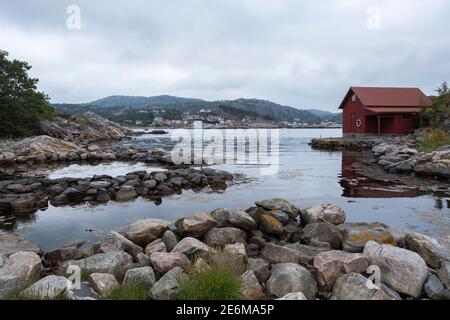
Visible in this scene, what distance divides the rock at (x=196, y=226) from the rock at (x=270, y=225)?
4.06 feet

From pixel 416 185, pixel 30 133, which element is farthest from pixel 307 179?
pixel 30 133

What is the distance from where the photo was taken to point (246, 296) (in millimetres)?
4664

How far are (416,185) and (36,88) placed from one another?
4304 centimetres

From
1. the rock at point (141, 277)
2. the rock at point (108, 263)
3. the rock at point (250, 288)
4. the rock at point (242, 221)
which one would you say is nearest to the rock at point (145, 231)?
the rock at point (108, 263)

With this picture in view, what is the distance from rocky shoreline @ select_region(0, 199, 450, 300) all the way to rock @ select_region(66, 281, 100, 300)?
0.04 feet

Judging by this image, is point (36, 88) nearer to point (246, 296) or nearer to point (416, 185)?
point (416, 185)

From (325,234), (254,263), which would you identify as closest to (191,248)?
(254,263)

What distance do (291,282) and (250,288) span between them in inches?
24.5

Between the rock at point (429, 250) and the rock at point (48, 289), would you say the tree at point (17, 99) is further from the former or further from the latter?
the rock at point (429, 250)

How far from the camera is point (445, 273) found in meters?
5.39

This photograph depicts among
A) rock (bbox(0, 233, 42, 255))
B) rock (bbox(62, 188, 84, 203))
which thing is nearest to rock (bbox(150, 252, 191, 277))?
rock (bbox(0, 233, 42, 255))

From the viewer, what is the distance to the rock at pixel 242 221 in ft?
26.0

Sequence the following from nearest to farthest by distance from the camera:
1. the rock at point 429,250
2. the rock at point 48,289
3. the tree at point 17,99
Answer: the rock at point 48,289 < the rock at point 429,250 < the tree at point 17,99

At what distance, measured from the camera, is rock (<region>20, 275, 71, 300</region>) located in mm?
4129
